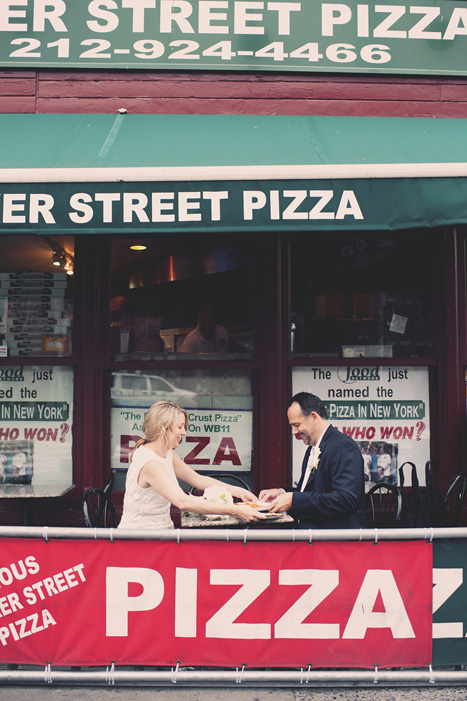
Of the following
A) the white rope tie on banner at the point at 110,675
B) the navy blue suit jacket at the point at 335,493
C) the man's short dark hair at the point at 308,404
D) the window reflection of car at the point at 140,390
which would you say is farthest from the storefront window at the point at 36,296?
the white rope tie on banner at the point at 110,675

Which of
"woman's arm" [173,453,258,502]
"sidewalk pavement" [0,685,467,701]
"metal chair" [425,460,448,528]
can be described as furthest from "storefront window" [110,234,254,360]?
"sidewalk pavement" [0,685,467,701]

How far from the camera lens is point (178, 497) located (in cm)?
394

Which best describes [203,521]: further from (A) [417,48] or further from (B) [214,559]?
(A) [417,48]

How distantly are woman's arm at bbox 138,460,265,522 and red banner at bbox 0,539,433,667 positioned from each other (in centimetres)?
59

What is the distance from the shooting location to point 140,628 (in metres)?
3.38

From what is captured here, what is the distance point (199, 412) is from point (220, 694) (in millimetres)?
2568

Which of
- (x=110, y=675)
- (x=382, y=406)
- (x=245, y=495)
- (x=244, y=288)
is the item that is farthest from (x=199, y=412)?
(x=110, y=675)

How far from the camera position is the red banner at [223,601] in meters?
3.35

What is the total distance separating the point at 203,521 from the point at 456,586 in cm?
146

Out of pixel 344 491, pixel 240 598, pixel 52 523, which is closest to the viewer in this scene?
pixel 240 598

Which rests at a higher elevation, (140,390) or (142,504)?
(140,390)

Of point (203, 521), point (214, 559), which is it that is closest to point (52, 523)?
point (203, 521)

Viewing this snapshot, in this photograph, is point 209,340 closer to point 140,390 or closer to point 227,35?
point 140,390

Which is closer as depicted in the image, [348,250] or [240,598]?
[240,598]
